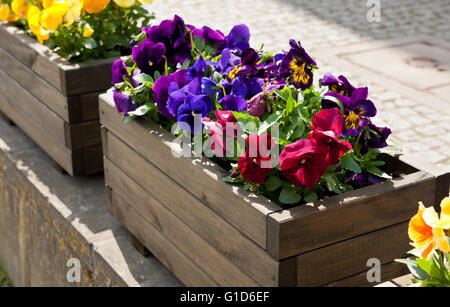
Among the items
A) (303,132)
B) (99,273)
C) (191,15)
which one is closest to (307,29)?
(191,15)

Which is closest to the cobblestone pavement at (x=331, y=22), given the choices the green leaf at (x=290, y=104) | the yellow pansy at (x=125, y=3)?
the yellow pansy at (x=125, y=3)

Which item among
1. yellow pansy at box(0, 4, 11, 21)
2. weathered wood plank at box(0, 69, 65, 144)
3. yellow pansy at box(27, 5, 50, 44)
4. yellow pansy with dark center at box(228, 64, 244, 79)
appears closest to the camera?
yellow pansy with dark center at box(228, 64, 244, 79)

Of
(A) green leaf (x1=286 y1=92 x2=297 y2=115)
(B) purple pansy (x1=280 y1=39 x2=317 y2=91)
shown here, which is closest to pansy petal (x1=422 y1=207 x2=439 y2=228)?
(A) green leaf (x1=286 y1=92 x2=297 y2=115)

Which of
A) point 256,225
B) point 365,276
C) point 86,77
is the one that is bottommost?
point 365,276

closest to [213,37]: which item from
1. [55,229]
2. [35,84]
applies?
[35,84]

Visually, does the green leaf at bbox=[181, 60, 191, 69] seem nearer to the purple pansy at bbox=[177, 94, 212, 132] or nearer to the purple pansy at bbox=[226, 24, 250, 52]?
the purple pansy at bbox=[226, 24, 250, 52]

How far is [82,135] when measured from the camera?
135 inches

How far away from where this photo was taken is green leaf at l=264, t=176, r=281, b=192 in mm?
2135

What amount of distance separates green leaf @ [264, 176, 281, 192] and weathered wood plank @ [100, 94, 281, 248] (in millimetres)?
61

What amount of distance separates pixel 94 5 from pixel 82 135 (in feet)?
1.98

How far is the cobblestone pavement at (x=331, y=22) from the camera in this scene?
15.4 feet

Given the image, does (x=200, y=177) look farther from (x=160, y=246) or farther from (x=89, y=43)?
(x=89, y=43)

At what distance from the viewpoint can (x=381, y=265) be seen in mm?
2271

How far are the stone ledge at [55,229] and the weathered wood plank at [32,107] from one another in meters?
0.26
